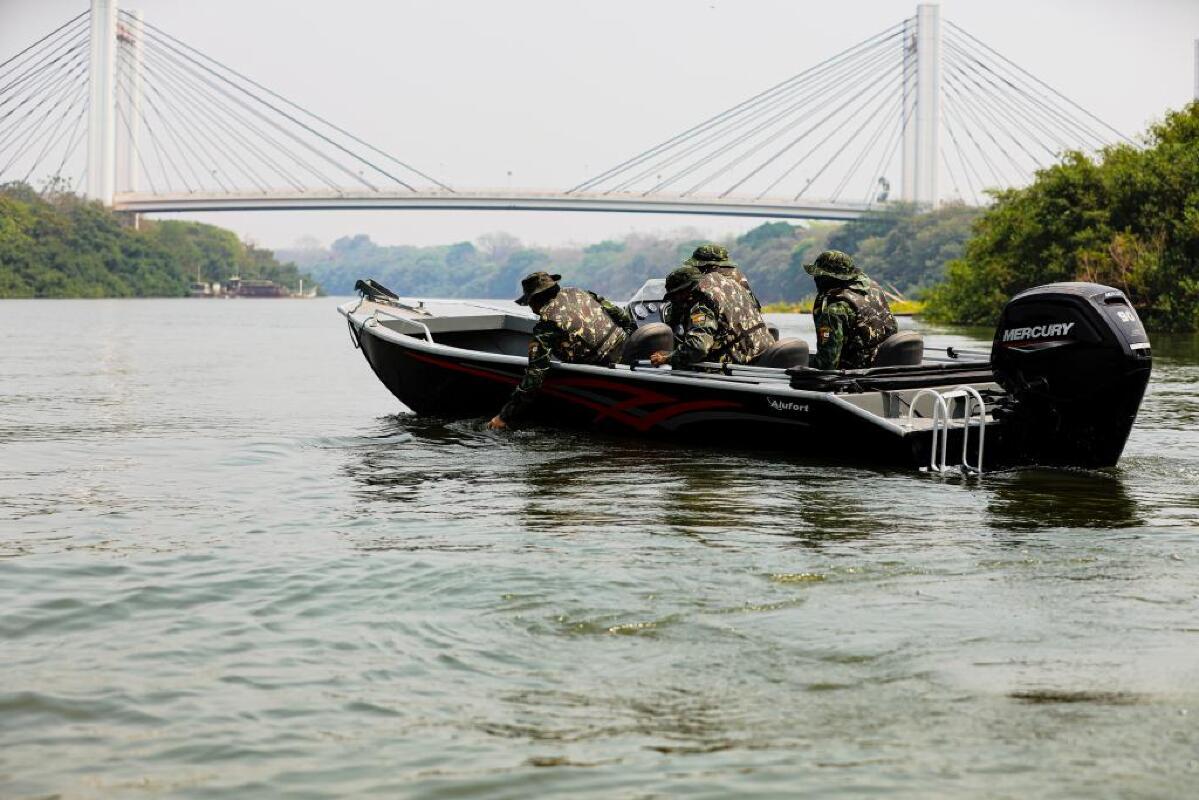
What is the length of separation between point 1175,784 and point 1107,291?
466 centimetres

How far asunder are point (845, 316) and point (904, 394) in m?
0.71

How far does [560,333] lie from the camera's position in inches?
381

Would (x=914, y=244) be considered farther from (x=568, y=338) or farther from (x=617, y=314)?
(x=568, y=338)

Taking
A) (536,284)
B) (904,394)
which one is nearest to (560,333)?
(536,284)

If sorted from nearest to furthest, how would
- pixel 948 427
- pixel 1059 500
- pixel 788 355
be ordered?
pixel 1059 500, pixel 948 427, pixel 788 355

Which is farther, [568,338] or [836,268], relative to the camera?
[568,338]

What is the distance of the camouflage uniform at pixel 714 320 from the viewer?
9047 millimetres

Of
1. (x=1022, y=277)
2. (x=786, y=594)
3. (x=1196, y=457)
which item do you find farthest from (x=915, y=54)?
(x=786, y=594)

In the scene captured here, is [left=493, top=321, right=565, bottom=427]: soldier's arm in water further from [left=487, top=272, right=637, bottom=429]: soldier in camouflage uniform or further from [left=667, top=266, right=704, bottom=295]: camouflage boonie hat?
[left=667, top=266, right=704, bottom=295]: camouflage boonie hat

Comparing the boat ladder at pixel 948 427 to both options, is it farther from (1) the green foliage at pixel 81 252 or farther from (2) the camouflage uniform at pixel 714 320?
(1) the green foliage at pixel 81 252

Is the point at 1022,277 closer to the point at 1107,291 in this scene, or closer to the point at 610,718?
the point at 1107,291

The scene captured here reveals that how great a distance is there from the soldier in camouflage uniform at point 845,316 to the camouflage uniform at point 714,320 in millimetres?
622

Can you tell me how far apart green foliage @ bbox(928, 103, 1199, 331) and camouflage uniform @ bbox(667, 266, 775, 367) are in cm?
2443

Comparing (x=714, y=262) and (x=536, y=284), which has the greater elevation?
(x=714, y=262)
